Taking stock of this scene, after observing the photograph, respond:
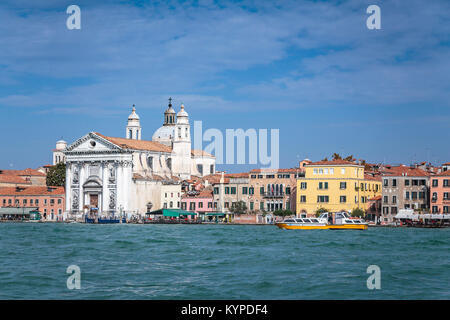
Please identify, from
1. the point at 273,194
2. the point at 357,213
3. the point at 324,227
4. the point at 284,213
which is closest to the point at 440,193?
the point at 357,213

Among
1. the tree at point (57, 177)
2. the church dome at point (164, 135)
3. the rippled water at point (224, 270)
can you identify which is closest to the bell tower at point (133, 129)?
the church dome at point (164, 135)

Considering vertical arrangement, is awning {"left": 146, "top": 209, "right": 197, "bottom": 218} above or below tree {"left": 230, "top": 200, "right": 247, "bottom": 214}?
below

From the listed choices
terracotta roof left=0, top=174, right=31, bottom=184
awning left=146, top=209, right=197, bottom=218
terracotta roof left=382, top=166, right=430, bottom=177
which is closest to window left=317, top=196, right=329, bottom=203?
terracotta roof left=382, top=166, right=430, bottom=177

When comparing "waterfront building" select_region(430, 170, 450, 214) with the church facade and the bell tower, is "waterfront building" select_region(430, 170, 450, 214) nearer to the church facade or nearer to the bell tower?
the church facade

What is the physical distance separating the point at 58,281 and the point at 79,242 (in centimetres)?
1837

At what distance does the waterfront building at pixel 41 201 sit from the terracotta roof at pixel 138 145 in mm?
8619

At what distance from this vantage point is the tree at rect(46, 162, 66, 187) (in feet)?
304

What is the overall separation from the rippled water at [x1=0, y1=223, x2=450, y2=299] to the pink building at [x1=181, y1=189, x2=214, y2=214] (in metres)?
38.0

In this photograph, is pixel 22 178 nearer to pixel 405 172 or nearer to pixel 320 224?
pixel 320 224

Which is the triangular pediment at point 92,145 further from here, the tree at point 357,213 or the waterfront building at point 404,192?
the waterfront building at point 404,192

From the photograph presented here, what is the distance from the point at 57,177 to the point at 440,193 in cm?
4832

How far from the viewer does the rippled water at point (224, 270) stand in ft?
64.3
